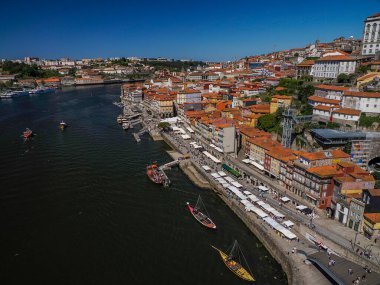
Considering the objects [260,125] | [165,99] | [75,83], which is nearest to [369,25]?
[260,125]

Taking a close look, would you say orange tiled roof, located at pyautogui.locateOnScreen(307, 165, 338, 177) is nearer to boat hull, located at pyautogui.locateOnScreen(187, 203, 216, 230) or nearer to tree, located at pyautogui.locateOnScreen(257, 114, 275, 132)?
boat hull, located at pyautogui.locateOnScreen(187, 203, 216, 230)

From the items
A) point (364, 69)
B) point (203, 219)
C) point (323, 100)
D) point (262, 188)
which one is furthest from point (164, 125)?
point (364, 69)

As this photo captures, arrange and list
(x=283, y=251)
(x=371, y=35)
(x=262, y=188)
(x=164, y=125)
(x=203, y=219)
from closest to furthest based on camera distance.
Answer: (x=283, y=251) → (x=203, y=219) → (x=262, y=188) → (x=371, y=35) → (x=164, y=125)

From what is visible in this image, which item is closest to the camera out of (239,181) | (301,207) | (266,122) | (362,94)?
(301,207)

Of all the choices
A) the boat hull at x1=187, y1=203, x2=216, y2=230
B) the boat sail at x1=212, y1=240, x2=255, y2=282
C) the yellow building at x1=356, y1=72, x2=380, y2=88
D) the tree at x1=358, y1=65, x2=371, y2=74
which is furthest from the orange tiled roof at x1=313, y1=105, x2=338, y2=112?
the boat sail at x1=212, y1=240, x2=255, y2=282

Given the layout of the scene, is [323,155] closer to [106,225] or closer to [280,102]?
[280,102]

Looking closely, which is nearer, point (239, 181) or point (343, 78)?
point (239, 181)

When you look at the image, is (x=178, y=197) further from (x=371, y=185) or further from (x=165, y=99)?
(x=165, y=99)

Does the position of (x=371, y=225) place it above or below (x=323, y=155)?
below
